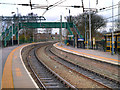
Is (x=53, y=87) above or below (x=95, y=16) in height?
below

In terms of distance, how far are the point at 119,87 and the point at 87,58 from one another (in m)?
9.64

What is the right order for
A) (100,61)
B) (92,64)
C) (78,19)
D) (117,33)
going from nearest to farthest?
1. (100,61)
2. (92,64)
3. (117,33)
4. (78,19)

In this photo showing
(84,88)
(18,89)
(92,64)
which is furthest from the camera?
(92,64)

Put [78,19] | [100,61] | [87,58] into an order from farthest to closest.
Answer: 1. [78,19]
2. [87,58]
3. [100,61]

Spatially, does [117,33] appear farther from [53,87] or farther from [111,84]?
[53,87]

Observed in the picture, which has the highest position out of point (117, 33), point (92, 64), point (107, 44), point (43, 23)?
point (43, 23)

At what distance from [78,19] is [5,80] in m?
47.4

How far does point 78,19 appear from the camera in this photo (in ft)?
181

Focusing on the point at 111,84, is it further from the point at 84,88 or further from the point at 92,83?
the point at 84,88

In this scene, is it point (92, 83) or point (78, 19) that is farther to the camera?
point (78, 19)

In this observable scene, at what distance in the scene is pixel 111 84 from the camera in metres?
10.3

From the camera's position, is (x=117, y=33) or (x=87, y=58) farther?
(x=117, y=33)

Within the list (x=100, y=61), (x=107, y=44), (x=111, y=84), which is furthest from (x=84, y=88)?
(x=107, y=44)

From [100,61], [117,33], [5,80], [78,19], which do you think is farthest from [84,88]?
[78,19]
